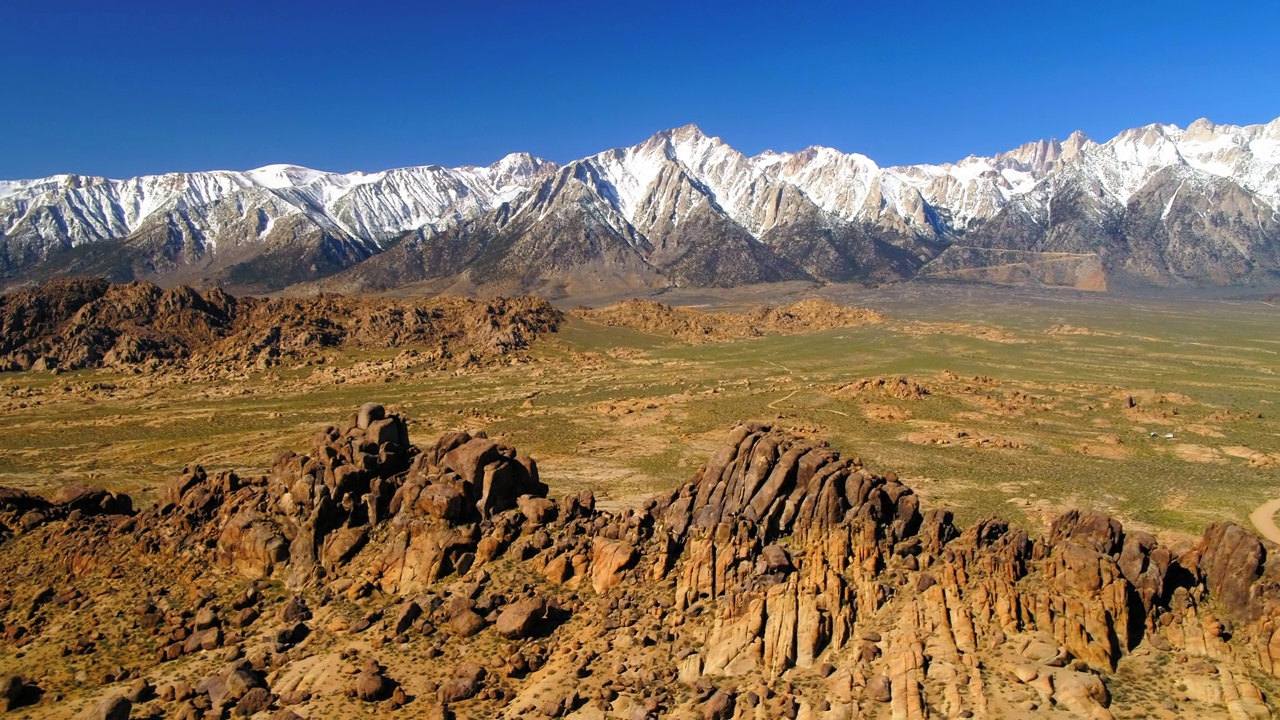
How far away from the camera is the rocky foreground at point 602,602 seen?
22219 millimetres

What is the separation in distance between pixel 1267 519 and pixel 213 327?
14092cm

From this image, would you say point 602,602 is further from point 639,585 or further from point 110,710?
point 110,710

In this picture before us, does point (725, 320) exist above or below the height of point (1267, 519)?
above

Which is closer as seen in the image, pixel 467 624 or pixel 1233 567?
pixel 1233 567

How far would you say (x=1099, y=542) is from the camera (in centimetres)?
2672

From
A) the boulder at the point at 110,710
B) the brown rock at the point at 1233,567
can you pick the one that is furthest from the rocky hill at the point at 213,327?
the brown rock at the point at 1233,567

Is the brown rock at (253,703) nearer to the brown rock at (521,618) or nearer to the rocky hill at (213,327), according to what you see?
the brown rock at (521,618)

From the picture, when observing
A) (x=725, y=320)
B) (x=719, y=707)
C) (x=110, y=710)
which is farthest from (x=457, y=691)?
(x=725, y=320)

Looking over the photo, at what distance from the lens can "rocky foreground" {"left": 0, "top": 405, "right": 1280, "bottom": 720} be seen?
22219mm

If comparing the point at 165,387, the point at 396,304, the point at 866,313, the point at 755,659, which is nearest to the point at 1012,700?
the point at 755,659

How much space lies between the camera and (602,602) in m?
27.8

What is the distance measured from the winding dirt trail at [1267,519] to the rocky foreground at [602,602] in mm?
20187

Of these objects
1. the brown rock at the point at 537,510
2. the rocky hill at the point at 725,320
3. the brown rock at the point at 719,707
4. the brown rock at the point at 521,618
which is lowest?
the brown rock at the point at 719,707

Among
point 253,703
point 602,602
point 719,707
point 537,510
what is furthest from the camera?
point 537,510
